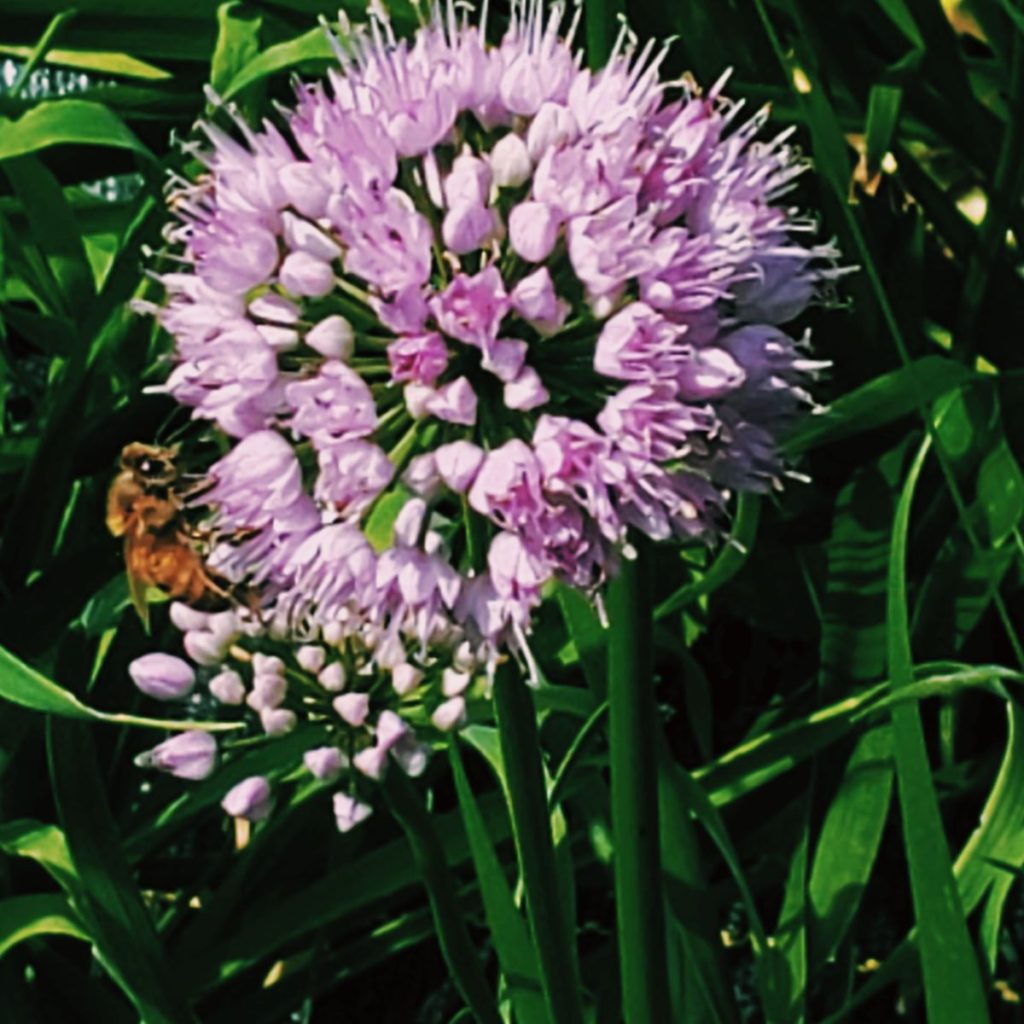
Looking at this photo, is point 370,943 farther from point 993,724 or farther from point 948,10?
point 948,10

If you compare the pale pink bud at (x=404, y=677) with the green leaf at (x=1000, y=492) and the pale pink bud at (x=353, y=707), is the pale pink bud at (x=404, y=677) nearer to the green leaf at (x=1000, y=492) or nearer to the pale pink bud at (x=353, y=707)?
the pale pink bud at (x=353, y=707)

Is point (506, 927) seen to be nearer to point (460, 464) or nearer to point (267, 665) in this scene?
point (267, 665)

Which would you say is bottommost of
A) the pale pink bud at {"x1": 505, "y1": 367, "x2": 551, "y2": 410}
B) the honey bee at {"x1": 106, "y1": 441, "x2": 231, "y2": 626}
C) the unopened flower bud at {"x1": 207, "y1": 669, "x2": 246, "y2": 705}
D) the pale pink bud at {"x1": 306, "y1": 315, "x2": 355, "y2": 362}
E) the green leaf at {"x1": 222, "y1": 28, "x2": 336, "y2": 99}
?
the unopened flower bud at {"x1": 207, "y1": 669, "x2": 246, "y2": 705}

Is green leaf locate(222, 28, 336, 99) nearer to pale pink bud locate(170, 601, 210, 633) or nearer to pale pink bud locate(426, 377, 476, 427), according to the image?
pale pink bud locate(170, 601, 210, 633)

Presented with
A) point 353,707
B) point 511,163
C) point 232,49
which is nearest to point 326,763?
point 353,707

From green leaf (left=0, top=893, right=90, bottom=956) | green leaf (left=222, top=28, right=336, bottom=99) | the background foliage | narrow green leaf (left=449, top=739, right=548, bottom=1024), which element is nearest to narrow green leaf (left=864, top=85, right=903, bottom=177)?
the background foliage

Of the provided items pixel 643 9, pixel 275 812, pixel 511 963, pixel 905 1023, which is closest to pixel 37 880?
pixel 275 812
